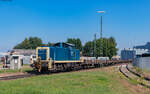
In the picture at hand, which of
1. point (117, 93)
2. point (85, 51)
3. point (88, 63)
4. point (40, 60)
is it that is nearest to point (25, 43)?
point (85, 51)

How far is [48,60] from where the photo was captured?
882 inches

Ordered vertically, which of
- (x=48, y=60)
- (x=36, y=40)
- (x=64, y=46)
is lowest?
(x=48, y=60)

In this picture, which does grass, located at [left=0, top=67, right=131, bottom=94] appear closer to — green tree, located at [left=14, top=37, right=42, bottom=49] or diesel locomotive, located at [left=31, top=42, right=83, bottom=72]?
diesel locomotive, located at [left=31, top=42, right=83, bottom=72]

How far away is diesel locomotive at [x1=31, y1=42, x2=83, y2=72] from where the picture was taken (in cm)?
2241

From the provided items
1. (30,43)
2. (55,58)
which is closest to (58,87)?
(55,58)

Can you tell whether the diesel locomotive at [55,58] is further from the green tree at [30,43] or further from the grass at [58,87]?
the green tree at [30,43]

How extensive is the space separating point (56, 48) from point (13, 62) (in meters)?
7.55

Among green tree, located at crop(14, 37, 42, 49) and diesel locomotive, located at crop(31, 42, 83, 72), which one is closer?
diesel locomotive, located at crop(31, 42, 83, 72)

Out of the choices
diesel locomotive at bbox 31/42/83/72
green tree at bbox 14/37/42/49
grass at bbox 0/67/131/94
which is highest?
green tree at bbox 14/37/42/49

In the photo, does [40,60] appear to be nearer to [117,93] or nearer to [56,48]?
[56,48]

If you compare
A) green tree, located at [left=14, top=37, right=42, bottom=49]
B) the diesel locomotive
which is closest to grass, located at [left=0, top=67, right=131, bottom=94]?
the diesel locomotive

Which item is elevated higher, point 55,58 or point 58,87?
point 55,58

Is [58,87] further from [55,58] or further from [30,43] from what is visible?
[30,43]

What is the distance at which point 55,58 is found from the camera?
24.1m
